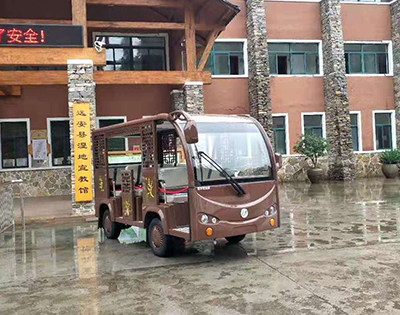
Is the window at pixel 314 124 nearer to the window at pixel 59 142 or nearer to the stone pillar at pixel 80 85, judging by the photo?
the window at pixel 59 142

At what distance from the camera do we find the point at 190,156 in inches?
244

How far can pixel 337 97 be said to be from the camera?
1986cm

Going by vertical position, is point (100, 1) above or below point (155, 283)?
above

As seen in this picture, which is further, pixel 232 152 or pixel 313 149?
pixel 313 149

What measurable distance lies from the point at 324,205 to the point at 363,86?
11.3m

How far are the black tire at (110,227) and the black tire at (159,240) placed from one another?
1512mm

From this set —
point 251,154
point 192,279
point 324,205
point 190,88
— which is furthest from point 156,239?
point 190,88

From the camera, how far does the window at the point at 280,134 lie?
2008 cm

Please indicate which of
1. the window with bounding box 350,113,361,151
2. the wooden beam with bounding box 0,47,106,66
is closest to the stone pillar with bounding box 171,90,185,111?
the wooden beam with bounding box 0,47,106,66

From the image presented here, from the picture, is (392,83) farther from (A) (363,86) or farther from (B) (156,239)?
(B) (156,239)

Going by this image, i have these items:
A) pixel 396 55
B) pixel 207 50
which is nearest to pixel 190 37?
pixel 207 50

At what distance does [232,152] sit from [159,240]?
1836mm

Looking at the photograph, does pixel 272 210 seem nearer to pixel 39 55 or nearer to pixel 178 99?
pixel 39 55

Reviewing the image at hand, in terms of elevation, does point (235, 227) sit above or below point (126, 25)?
below
